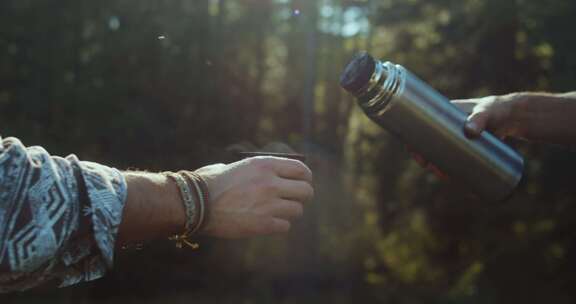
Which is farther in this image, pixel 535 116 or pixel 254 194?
pixel 535 116

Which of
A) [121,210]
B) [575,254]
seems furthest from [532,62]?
[121,210]

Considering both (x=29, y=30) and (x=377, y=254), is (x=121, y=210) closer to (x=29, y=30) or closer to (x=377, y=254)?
(x=29, y=30)

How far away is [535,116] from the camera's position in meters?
3.15

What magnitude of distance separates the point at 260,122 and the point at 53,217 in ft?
35.4

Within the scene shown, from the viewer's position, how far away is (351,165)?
48.0 ft

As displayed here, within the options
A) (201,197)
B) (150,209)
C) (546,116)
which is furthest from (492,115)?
(150,209)

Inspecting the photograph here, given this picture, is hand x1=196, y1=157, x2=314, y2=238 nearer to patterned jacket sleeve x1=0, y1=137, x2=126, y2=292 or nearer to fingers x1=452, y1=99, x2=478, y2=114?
patterned jacket sleeve x1=0, y1=137, x2=126, y2=292

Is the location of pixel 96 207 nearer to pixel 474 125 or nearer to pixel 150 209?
pixel 150 209

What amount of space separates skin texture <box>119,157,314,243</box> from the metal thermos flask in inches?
21.6

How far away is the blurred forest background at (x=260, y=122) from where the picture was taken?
959cm

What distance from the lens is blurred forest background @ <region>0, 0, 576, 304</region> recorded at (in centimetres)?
959

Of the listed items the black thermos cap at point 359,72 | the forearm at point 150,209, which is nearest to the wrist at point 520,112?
the black thermos cap at point 359,72

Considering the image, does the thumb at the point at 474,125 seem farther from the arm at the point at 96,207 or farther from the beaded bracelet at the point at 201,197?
the beaded bracelet at the point at 201,197

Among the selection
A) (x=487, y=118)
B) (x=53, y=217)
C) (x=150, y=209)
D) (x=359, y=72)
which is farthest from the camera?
(x=487, y=118)
